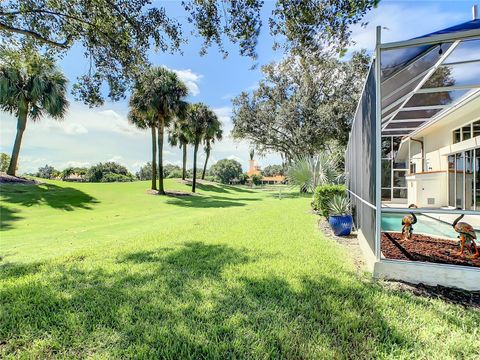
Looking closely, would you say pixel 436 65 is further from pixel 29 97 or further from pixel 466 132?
pixel 29 97

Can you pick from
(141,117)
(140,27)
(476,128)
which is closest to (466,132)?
(476,128)

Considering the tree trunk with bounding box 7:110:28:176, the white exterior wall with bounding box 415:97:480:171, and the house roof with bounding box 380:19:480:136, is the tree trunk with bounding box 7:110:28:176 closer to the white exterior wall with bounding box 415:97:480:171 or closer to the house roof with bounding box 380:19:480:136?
the house roof with bounding box 380:19:480:136

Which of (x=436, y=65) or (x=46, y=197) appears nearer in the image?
(x=436, y=65)

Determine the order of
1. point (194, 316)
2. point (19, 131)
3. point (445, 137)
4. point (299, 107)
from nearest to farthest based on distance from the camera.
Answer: point (194, 316) < point (445, 137) < point (19, 131) < point (299, 107)

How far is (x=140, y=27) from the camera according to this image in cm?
615

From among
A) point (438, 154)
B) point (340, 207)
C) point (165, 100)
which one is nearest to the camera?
→ point (340, 207)

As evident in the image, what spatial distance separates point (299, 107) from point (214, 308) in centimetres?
2357

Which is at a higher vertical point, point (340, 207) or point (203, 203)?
point (340, 207)

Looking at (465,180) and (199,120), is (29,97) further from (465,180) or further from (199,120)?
(465,180)

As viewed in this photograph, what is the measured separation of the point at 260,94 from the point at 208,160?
12.0 metres

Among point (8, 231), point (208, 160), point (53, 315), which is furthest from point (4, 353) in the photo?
point (208, 160)

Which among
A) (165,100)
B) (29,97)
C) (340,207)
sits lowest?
(340,207)

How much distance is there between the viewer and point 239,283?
3.50 metres

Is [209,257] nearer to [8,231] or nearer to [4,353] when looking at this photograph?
[4,353]
